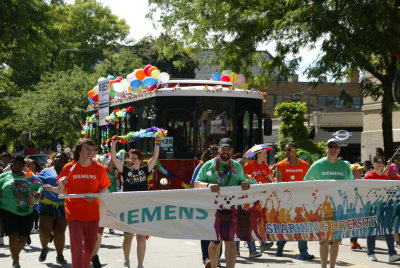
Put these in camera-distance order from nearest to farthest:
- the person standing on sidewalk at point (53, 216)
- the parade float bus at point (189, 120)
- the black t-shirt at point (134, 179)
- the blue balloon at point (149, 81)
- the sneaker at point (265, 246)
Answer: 1. the black t-shirt at point (134, 179)
2. the person standing on sidewalk at point (53, 216)
3. the sneaker at point (265, 246)
4. the parade float bus at point (189, 120)
5. the blue balloon at point (149, 81)

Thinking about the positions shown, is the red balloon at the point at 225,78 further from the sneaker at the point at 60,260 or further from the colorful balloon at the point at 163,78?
the sneaker at the point at 60,260

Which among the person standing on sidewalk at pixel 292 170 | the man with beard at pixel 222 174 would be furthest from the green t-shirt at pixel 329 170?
the person standing on sidewalk at pixel 292 170

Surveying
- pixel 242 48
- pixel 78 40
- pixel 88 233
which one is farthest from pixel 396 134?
pixel 78 40

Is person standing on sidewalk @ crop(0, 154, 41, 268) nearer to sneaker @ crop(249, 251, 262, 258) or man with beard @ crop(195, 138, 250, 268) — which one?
man with beard @ crop(195, 138, 250, 268)

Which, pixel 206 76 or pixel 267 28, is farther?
pixel 206 76

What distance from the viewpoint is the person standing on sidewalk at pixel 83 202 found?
9227mm

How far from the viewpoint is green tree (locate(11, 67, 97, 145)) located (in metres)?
45.5

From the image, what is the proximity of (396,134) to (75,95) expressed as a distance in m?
19.2

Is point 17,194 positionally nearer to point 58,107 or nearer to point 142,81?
point 142,81

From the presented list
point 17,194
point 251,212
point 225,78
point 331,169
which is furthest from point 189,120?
point 251,212

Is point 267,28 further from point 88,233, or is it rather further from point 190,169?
point 88,233

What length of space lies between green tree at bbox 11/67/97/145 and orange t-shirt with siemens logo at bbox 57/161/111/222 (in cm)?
3606

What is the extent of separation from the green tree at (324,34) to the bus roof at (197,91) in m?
1.33

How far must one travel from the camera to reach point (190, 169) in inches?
720
